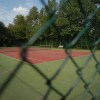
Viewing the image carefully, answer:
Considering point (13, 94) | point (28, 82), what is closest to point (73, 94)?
point (13, 94)

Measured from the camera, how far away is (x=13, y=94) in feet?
10.2

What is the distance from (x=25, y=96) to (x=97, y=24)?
7.27 ft

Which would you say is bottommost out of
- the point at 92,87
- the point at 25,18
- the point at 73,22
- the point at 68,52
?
the point at 92,87

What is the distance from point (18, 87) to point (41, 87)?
0.40 metres

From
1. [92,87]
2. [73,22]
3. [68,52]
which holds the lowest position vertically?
[92,87]

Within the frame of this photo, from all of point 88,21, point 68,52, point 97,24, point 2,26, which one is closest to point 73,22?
point 97,24

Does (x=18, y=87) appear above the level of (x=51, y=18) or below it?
below

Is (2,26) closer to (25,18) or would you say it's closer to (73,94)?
(73,94)

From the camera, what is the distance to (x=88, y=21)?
67 centimetres

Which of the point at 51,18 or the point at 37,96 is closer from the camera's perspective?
the point at 51,18

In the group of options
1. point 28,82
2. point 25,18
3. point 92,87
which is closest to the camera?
point 92,87

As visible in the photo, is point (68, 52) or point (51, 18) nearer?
point (51, 18)

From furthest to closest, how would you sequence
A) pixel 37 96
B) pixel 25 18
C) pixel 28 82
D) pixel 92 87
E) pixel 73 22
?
pixel 25 18 < pixel 28 82 < pixel 92 87 < pixel 37 96 < pixel 73 22

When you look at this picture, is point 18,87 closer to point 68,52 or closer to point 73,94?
point 73,94
